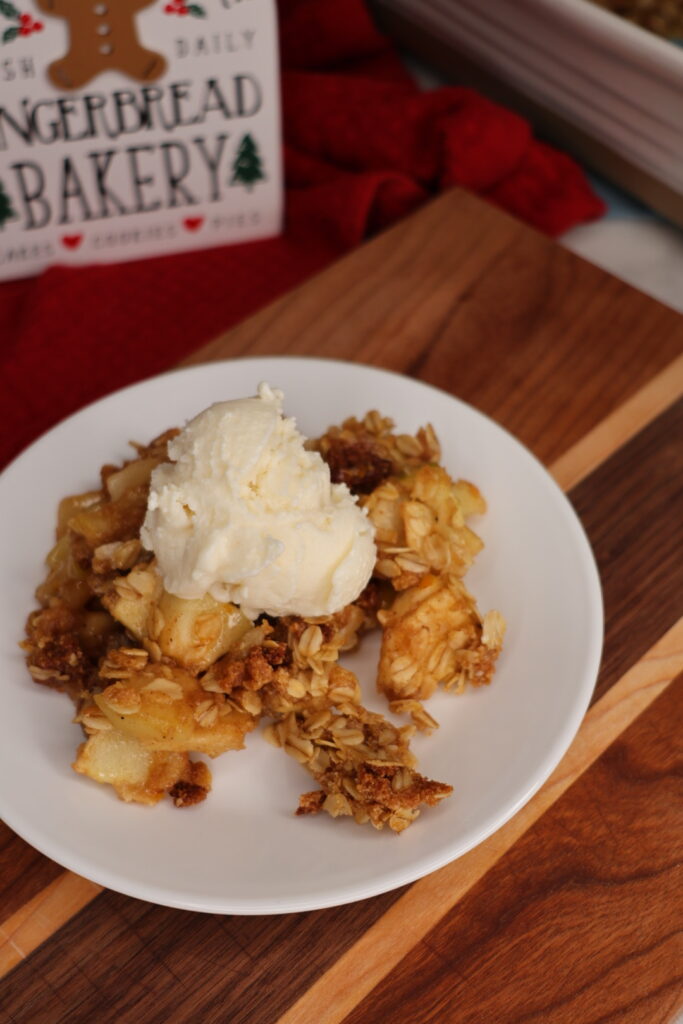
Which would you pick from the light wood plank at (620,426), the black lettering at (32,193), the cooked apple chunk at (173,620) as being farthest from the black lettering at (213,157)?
the cooked apple chunk at (173,620)

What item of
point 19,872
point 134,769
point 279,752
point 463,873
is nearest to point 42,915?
point 19,872

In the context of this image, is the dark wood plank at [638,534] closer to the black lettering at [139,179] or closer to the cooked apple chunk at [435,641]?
the cooked apple chunk at [435,641]

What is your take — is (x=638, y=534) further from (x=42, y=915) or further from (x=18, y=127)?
(x=18, y=127)

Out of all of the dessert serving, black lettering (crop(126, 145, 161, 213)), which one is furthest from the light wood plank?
black lettering (crop(126, 145, 161, 213))

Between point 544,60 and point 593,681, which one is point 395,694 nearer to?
point 593,681

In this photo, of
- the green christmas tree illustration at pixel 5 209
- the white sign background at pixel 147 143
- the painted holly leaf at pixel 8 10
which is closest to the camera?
the painted holly leaf at pixel 8 10
